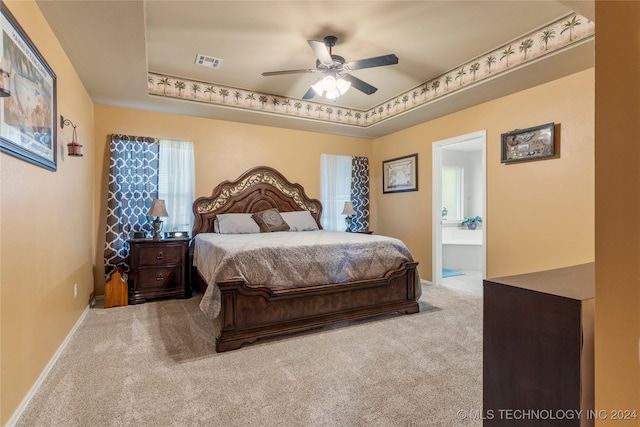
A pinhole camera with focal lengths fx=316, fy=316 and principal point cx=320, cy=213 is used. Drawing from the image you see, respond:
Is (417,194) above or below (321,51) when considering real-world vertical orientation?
below

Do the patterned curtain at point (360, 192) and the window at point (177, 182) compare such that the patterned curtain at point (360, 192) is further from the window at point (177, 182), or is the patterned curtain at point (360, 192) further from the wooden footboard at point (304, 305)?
the window at point (177, 182)

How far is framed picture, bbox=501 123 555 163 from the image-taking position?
3.22 m

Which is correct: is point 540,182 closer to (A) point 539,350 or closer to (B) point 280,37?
(A) point 539,350

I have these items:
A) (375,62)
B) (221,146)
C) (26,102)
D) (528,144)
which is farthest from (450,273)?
(26,102)

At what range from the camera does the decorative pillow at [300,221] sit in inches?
186

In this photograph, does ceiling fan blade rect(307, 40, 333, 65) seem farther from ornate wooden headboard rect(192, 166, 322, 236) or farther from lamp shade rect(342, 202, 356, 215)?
lamp shade rect(342, 202, 356, 215)

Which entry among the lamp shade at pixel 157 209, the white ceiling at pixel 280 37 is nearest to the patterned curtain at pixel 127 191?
the lamp shade at pixel 157 209

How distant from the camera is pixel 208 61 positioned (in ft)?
11.2

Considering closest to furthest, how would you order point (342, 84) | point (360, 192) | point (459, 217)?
point (342, 84), point (360, 192), point (459, 217)

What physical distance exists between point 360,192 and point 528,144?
108 inches

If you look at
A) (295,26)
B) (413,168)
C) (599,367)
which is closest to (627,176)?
(599,367)

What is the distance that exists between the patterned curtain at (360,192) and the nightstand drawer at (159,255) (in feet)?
9.49

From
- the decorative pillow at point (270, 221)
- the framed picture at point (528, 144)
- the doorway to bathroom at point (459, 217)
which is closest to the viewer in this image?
the framed picture at point (528, 144)

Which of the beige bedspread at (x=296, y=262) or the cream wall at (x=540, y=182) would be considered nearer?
the beige bedspread at (x=296, y=262)
